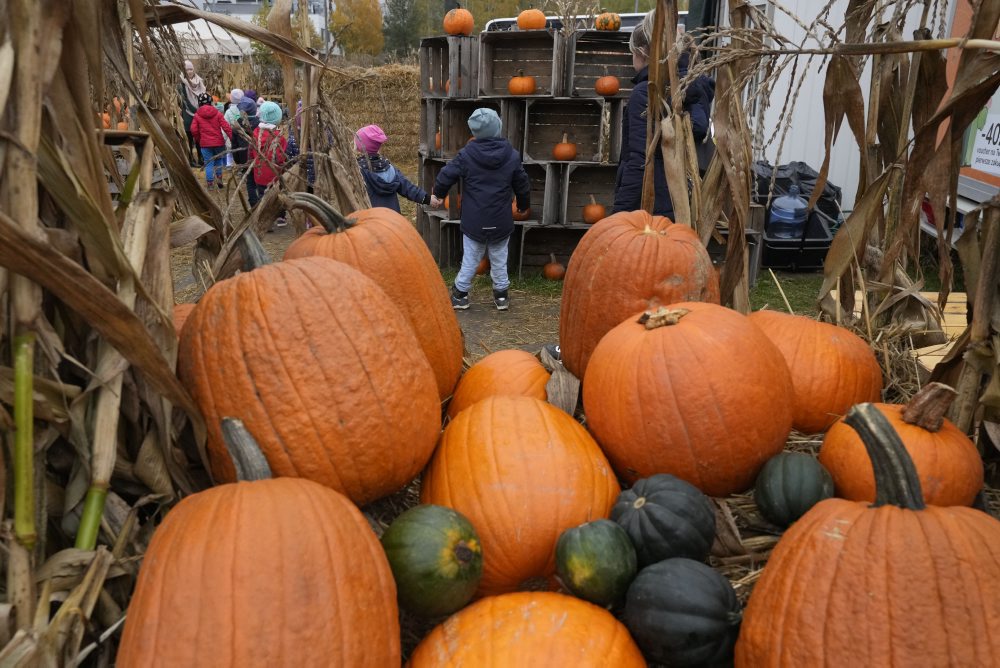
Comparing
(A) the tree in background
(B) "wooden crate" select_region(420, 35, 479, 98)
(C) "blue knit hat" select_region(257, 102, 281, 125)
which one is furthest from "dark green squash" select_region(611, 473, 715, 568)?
(A) the tree in background

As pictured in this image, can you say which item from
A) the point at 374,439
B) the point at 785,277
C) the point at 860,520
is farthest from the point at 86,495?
the point at 785,277

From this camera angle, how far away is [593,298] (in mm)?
2324

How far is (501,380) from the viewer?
2334 mm

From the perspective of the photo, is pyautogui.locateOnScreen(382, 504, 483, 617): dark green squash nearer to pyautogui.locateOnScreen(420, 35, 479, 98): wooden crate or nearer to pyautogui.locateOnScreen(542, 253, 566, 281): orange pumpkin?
pyautogui.locateOnScreen(542, 253, 566, 281): orange pumpkin

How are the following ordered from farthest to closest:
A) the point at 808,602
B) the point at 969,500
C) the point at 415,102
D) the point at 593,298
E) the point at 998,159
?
1. the point at 415,102
2. the point at 998,159
3. the point at 593,298
4. the point at 969,500
5. the point at 808,602

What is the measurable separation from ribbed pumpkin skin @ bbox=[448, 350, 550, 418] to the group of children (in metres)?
4.67

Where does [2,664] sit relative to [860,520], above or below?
below

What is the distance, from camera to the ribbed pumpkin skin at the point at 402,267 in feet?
6.95

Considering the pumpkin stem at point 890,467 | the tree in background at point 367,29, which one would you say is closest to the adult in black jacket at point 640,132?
the pumpkin stem at point 890,467

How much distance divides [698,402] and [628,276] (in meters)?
0.59

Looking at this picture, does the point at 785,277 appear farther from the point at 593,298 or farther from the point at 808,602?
the point at 808,602

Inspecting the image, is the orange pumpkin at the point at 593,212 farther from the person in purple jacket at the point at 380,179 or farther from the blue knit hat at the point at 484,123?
the person in purple jacket at the point at 380,179

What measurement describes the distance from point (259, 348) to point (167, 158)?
68 cm

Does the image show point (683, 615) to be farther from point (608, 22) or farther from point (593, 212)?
point (608, 22)
